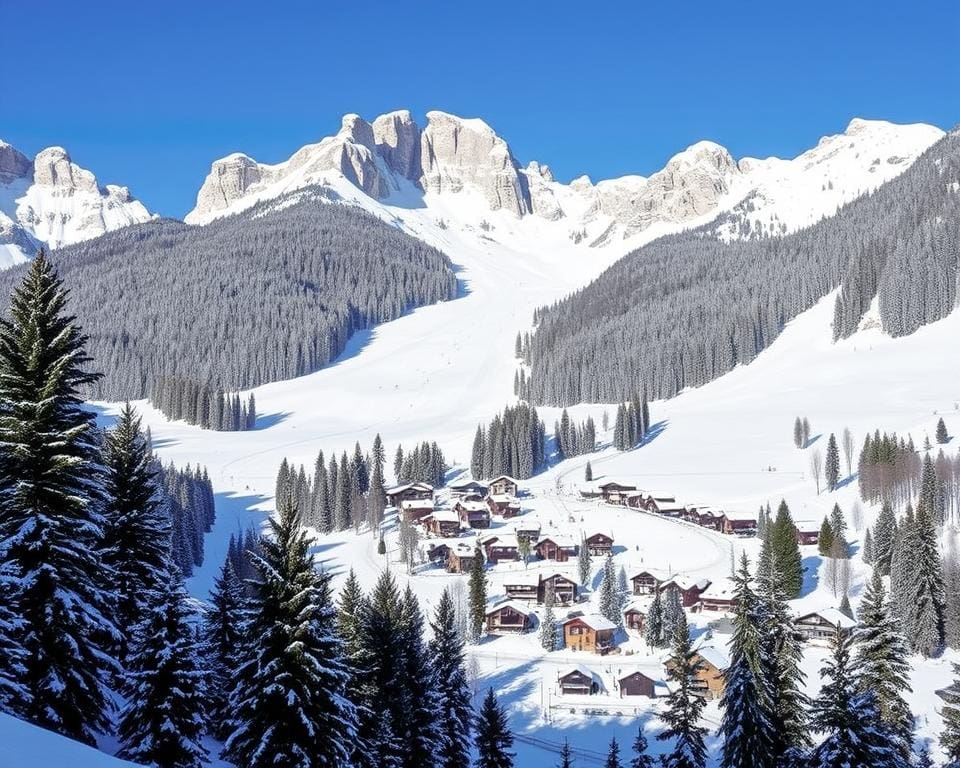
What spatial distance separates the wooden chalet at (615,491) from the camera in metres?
113

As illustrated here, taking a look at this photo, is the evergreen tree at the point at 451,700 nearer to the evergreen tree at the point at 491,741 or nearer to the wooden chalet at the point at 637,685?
the evergreen tree at the point at 491,741

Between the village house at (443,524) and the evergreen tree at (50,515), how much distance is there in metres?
80.4

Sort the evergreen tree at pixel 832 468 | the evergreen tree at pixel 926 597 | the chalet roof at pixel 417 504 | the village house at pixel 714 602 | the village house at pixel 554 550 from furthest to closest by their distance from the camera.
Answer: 1. the chalet roof at pixel 417 504
2. the evergreen tree at pixel 832 468
3. the village house at pixel 554 550
4. the village house at pixel 714 602
5. the evergreen tree at pixel 926 597

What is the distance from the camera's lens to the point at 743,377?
610 feet

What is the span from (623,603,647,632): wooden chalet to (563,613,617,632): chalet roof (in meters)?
3.98

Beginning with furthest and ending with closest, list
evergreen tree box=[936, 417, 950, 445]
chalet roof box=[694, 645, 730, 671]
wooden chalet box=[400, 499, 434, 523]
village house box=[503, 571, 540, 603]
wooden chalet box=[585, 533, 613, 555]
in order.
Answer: wooden chalet box=[400, 499, 434, 523]
evergreen tree box=[936, 417, 950, 445]
wooden chalet box=[585, 533, 613, 555]
village house box=[503, 571, 540, 603]
chalet roof box=[694, 645, 730, 671]

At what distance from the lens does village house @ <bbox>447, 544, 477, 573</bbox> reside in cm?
9262

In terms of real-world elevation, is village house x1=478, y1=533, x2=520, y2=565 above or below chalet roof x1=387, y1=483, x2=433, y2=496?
below

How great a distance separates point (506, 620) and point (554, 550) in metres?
17.2

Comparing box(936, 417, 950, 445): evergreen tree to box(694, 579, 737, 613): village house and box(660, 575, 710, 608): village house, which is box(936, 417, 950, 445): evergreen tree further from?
box(660, 575, 710, 608): village house

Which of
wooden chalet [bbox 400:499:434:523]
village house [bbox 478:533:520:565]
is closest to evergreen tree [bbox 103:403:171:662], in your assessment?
village house [bbox 478:533:520:565]

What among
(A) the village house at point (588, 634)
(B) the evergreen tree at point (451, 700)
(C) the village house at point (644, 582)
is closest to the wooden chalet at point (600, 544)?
(C) the village house at point (644, 582)

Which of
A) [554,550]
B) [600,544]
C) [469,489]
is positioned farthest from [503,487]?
[600,544]

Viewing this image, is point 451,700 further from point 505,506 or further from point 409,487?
point 409,487
